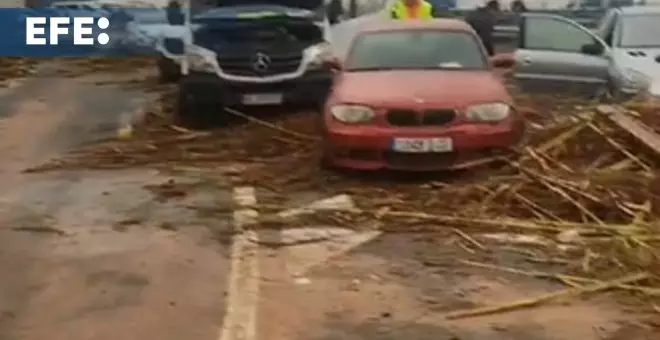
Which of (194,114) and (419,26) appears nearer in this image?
(419,26)

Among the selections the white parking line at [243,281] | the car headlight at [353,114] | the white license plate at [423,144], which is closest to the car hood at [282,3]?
the car headlight at [353,114]

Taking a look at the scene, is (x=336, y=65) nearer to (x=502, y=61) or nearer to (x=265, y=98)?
(x=502, y=61)

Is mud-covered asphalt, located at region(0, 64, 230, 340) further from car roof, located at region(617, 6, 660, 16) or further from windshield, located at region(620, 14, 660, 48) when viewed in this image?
car roof, located at region(617, 6, 660, 16)

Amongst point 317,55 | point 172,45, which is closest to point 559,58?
point 317,55

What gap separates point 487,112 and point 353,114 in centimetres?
127

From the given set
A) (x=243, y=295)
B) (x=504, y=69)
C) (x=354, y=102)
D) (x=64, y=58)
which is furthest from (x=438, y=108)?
(x=64, y=58)

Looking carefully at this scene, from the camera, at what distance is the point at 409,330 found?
300 inches

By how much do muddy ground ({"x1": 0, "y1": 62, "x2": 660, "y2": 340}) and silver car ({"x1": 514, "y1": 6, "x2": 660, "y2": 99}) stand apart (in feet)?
6.25

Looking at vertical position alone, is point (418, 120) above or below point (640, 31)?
below

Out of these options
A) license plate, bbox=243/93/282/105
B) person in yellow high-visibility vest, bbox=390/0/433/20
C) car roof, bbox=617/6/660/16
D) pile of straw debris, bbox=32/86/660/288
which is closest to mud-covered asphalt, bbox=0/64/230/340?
pile of straw debris, bbox=32/86/660/288

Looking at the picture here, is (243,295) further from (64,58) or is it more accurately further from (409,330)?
(64,58)

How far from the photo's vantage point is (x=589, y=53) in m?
17.0

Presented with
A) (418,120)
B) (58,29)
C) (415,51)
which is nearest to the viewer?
(418,120)

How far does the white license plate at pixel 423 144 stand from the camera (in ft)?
39.7
